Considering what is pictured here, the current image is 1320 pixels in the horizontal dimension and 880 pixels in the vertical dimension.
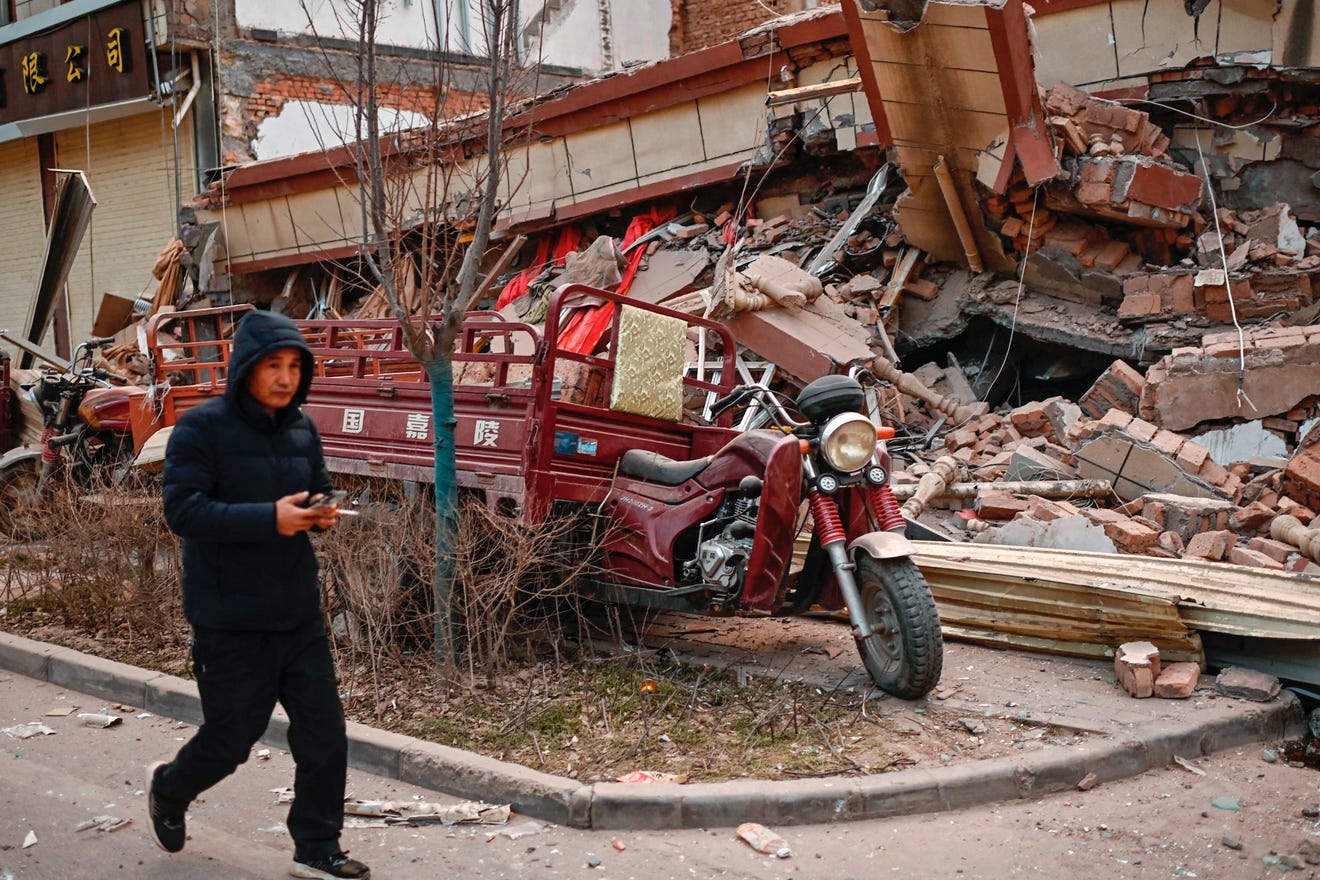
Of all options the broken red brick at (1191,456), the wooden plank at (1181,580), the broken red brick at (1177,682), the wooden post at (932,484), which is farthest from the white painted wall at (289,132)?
the broken red brick at (1177,682)

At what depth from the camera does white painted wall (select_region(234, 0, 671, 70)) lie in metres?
20.1

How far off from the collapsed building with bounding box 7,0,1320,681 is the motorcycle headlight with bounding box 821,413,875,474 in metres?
1.54

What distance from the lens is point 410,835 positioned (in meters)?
4.54

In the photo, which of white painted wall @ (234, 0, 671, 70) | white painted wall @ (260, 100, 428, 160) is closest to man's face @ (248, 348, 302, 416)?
white painted wall @ (260, 100, 428, 160)

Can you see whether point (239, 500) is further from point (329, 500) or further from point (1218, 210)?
point (1218, 210)

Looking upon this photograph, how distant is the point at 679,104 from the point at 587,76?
33.9ft

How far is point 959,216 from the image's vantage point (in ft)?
36.7

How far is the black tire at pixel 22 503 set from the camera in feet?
26.3

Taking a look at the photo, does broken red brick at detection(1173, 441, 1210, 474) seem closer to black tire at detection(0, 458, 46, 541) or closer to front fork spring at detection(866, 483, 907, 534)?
front fork spring at detection(866, 483, 907, 534)

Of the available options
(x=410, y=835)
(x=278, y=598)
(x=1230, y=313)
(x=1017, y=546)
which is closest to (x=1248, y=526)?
(x=1017, y=546)

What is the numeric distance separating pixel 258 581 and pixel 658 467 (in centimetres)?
292

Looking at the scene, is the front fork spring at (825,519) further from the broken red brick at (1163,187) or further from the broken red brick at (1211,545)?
the broken red brick at (1163,187)

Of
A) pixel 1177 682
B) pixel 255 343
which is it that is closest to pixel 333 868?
pixel 255 343

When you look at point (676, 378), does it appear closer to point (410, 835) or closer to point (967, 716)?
point (967, 716)
